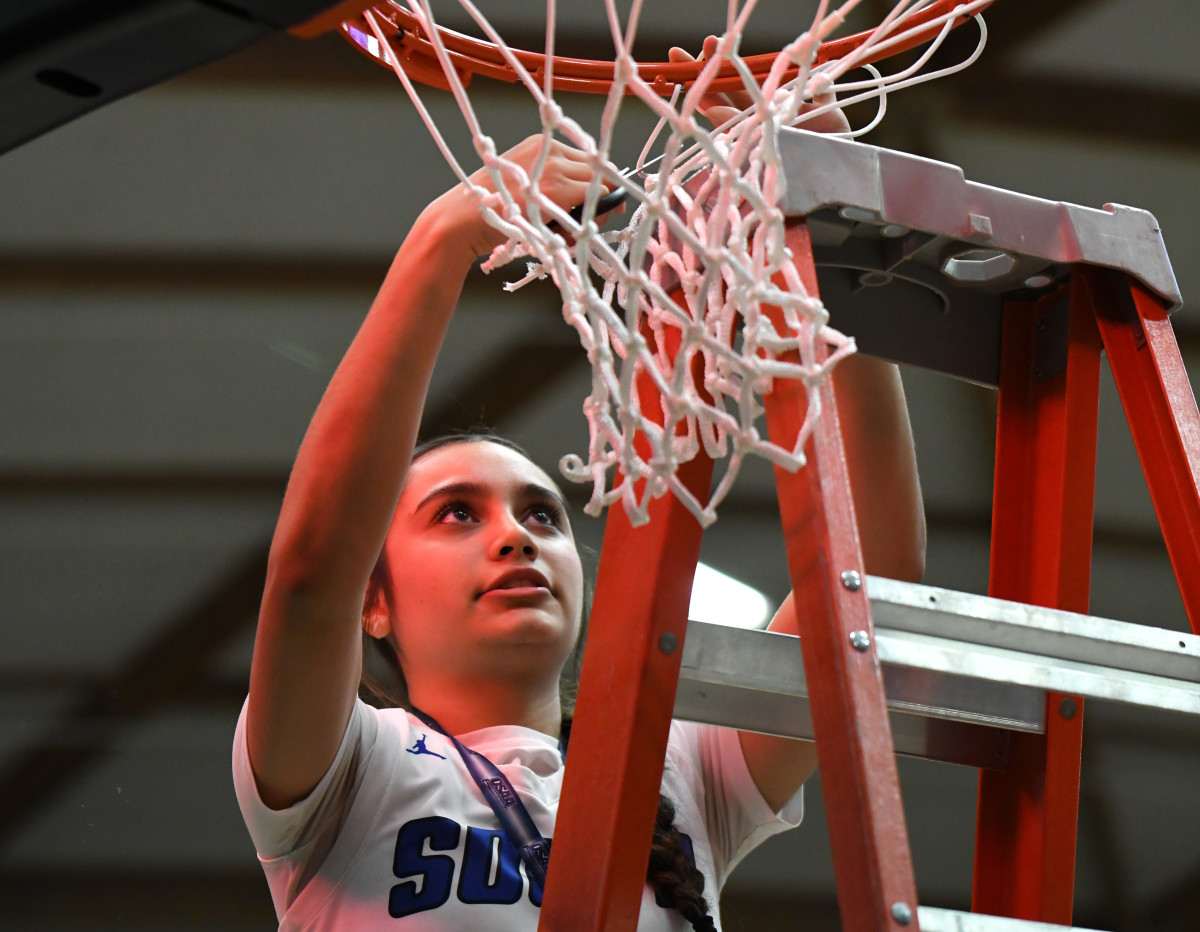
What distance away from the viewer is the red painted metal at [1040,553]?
3.16ft

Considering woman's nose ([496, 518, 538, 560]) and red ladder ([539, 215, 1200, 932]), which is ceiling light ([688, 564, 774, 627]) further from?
red ladder ([539, 215, 1200, 932])

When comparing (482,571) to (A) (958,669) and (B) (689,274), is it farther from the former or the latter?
(A) (958,669)

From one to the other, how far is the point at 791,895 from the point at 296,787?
3013 millimetres

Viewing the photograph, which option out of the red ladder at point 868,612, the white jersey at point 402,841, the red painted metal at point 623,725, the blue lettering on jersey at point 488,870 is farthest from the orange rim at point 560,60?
the blue lettering on jersey at point 488,870

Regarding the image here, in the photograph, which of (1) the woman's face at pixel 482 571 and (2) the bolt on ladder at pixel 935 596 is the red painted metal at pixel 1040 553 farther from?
(1) the woman's face at pixel 482 571

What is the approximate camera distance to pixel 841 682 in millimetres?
771

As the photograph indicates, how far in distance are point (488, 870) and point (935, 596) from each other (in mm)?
498

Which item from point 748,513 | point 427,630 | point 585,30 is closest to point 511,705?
point 427,630

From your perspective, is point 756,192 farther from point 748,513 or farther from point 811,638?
point 748,513

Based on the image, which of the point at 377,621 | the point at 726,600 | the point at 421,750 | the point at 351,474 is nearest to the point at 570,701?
the point at 377,621

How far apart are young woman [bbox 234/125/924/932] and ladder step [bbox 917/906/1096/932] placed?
428 millimetres

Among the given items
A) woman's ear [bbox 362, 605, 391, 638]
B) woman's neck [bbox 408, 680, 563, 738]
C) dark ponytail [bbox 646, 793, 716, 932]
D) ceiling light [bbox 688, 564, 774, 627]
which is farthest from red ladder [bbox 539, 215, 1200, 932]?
ceiling light [bbox 688, 564, 774, 627]

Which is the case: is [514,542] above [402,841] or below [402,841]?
above

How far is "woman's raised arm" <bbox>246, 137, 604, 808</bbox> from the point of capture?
3.21 feet
